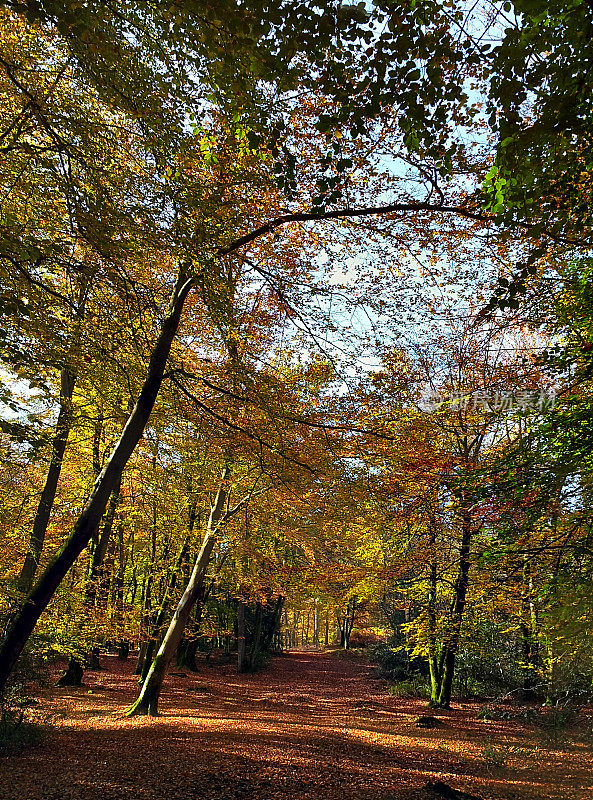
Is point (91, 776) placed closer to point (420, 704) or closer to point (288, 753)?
point (288, 753)

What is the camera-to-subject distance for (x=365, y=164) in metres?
6.29

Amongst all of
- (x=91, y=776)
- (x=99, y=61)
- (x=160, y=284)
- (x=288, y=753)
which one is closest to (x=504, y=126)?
(x=99, y=61)

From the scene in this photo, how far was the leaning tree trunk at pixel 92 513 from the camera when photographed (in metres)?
5.54

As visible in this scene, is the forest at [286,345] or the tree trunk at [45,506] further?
the tree trunk at [45,506]

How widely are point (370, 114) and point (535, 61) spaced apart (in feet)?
4.10

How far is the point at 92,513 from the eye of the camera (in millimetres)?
5887

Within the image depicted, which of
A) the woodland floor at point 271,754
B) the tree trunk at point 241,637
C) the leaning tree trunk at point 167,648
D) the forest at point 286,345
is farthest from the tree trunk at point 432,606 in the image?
the tree trunk at point 241,637

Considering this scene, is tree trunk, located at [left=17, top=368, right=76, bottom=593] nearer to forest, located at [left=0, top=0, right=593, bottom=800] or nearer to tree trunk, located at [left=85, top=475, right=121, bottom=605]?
forest, located at [left=0, top=0, right=593, bottom=800]

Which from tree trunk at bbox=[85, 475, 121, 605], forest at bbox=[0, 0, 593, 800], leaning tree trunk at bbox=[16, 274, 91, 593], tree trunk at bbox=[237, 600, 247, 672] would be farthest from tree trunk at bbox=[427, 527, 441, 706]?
tree trunk at bbox=[237, 600, 247, 672]

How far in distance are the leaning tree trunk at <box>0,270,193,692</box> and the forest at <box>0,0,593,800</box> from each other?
0.11ft

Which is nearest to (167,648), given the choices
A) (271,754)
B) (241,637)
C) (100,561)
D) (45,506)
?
(271,754)

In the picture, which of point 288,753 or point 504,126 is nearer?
point 504,126

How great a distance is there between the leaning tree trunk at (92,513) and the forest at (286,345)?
0.11 feet

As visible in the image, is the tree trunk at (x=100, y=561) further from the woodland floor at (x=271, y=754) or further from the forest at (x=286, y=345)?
the woodland floor at (x=271, y=754)
